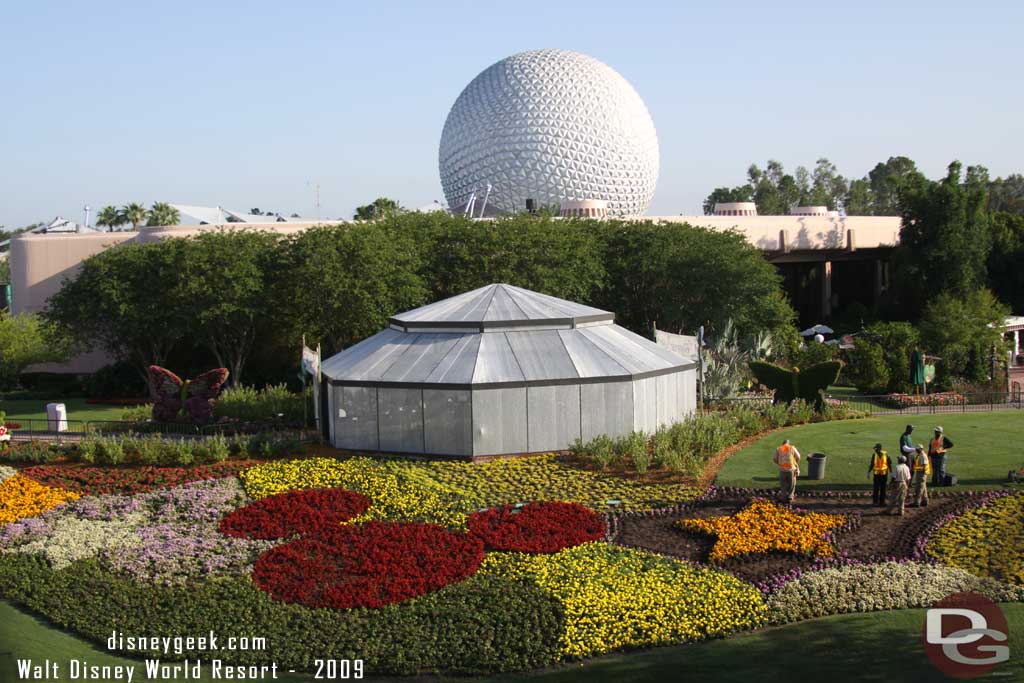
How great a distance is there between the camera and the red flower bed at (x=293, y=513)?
19453 mm

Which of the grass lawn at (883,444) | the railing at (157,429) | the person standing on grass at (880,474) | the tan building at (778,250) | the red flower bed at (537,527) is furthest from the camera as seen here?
the tan building at (778,250)

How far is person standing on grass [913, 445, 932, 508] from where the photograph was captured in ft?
66.2

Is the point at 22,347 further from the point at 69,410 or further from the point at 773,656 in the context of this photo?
the point at 773,656

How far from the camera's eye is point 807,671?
13281 millimetres

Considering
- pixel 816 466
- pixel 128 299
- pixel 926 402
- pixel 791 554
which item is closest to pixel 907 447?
pixel 816 466

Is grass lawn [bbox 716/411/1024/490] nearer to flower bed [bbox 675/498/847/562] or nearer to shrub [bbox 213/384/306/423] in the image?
flower bed [bbox 675/498/847/562]

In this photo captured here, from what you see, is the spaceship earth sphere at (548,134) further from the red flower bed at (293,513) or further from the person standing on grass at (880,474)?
the person standing on grass at (880,474)

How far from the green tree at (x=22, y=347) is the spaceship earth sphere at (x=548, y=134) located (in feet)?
76.3

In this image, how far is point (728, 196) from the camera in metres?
115

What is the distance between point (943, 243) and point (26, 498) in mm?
44171

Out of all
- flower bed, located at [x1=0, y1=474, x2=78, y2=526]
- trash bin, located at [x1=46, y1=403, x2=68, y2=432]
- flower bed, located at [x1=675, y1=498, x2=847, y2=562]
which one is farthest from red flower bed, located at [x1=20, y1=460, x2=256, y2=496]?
flower bed, located at [x1=675, y1=498, x2=847, y2=562]

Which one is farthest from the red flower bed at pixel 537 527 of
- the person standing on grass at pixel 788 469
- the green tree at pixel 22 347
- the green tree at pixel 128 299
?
the green tree at pixel 22 347

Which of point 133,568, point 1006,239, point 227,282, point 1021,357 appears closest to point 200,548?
point 133,568

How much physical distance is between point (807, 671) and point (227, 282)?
2894 cm
